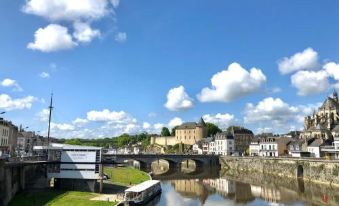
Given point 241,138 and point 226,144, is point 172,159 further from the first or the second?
point 241,138

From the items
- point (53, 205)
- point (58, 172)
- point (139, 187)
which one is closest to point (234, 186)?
point (139, 187)

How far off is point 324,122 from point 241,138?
3931cm

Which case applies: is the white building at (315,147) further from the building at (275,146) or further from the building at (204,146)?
the building at (204,146)

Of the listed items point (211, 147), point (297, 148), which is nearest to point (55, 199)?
point (297, 148)

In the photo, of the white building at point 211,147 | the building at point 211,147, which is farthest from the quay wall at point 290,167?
the white building at point 211,147

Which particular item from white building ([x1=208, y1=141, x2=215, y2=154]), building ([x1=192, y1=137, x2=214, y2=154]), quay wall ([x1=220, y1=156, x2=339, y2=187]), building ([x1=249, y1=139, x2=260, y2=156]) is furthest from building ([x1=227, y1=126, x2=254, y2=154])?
quay wall ([x1=220, y1=156, x2=339, y2=187])

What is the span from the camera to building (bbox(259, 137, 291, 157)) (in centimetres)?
13427

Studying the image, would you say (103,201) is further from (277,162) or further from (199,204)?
(277,162)

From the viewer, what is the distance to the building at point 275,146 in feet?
441

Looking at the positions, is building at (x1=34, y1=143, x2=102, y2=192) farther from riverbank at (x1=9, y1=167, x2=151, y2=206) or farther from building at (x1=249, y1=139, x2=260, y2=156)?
building at (x1=249, y1=139, x2=260, y2=156)

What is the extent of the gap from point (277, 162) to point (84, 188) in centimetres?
5948

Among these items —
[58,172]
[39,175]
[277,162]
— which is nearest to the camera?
[58,172]

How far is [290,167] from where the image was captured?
97.9 m

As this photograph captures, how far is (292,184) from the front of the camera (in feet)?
275
